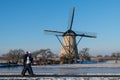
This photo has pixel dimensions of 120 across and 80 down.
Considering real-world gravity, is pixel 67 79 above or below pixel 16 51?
below

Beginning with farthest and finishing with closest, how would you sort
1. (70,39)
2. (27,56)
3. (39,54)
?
(39,54) → (70,39) → (27,56)

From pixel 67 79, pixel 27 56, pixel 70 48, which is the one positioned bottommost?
pixel 67 79

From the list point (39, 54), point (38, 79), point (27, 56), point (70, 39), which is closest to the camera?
point (38, 79)

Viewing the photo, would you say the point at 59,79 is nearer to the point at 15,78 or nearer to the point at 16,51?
the point at 15,78

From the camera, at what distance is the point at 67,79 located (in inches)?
837

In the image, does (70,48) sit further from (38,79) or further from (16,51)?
(38,79)

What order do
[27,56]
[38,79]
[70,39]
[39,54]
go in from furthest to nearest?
[39,54] → [70,39] → [27,56] → [38,79]

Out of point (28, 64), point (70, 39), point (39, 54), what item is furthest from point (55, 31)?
point (28, 64)

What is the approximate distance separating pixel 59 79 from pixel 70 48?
59815mm

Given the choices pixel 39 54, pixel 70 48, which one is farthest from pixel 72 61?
pixel 39 54

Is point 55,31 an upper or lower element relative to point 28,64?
upper

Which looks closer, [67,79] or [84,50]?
[67,79]

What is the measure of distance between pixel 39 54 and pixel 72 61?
31.8 m

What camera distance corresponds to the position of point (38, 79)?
21.1 metres
